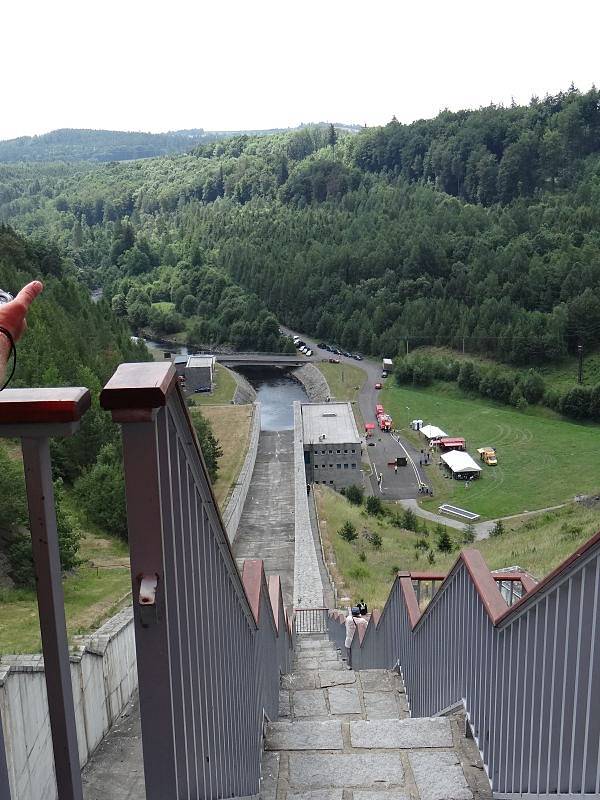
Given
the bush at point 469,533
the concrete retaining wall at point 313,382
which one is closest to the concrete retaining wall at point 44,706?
the bush at point 469,533

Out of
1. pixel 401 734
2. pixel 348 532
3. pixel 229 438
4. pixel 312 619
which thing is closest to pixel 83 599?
pixel 312 619

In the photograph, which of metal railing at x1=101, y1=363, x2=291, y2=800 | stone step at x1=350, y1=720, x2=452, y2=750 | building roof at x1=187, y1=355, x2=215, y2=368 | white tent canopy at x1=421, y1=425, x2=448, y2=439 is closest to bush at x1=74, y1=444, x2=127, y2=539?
stone step at x1=350, y1=720, x2=452, y2=750

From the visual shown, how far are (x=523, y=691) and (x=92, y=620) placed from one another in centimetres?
639

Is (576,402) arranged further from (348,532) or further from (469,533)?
(348,532)

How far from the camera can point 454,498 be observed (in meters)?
29.7

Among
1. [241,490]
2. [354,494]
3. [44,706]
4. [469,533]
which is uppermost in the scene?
[44,706]

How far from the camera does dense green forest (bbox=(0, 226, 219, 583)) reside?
1044 cm

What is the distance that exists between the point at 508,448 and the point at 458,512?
30.8 ft

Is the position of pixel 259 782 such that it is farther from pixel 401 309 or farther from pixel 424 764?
pixel 401 309

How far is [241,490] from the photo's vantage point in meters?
22.9

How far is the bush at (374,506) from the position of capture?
26.3 meters

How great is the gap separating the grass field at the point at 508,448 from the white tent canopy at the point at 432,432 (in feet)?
1.43

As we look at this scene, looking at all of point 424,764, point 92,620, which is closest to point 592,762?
point 424,764

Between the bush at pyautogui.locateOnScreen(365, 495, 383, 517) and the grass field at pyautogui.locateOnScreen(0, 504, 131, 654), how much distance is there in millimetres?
13295
